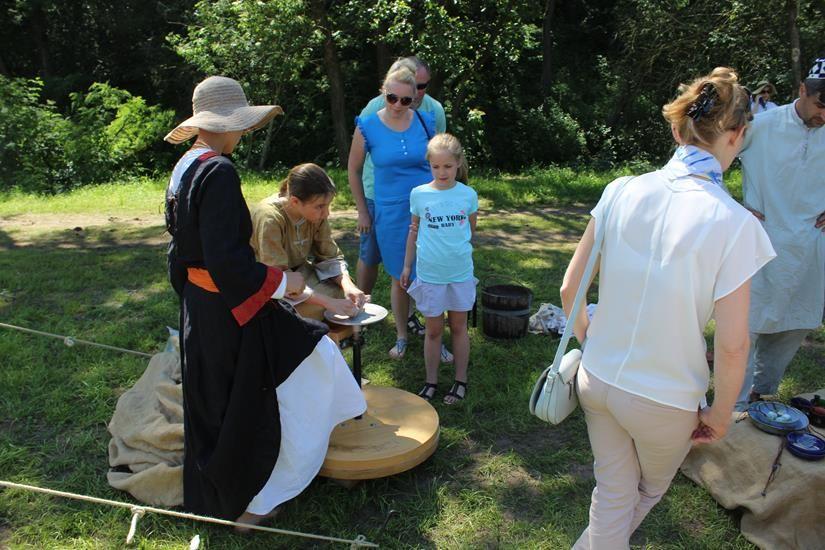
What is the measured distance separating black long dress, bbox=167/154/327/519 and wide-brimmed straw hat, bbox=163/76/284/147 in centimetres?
18

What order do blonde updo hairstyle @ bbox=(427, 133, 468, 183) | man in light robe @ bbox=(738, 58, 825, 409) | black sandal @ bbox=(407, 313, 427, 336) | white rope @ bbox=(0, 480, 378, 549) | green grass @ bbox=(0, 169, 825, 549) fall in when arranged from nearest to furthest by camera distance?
white rope @ bbox=(0, 480, 378, 549), green grass @ bbox=(0, 169, 825, 549), man in light robe @ bbox=(738, 58, 825, 409), blonde updo hairstyle @ bbox=(427, 133, 468, 183), black sandal @ bbox=(407, 313, 427, 336)

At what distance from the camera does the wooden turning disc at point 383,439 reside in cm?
318

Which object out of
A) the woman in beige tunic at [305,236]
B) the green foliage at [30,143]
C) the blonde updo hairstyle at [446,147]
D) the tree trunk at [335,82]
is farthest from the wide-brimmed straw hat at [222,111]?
the tree trunk at [335,82]

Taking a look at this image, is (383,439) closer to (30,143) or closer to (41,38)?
(30,143)

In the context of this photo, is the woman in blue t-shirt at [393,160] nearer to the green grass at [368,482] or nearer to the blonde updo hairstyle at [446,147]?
the blonde updo hairstyle at [446,147]

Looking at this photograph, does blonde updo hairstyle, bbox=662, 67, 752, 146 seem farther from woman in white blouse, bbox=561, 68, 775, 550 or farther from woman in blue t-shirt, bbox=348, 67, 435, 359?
woman in blue t-shirt, bbox=348, 67, 435, 359

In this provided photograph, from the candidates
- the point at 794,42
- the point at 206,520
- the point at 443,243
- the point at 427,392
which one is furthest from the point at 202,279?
the point at 794,42

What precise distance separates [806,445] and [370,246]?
287 centimetres

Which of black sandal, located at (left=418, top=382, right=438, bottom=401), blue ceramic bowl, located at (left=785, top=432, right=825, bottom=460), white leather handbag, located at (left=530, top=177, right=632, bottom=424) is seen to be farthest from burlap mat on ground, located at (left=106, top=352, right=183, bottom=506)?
blue ceramic bowl, located at (left=785, top=432, right=825, bottom=460)

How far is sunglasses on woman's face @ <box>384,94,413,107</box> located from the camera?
420 centimetres

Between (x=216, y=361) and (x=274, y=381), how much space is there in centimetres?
26

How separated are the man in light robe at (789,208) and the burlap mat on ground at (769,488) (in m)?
0.60

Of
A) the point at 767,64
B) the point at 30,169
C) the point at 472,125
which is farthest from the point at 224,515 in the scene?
the point at 767,64

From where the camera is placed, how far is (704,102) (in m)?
1.97
